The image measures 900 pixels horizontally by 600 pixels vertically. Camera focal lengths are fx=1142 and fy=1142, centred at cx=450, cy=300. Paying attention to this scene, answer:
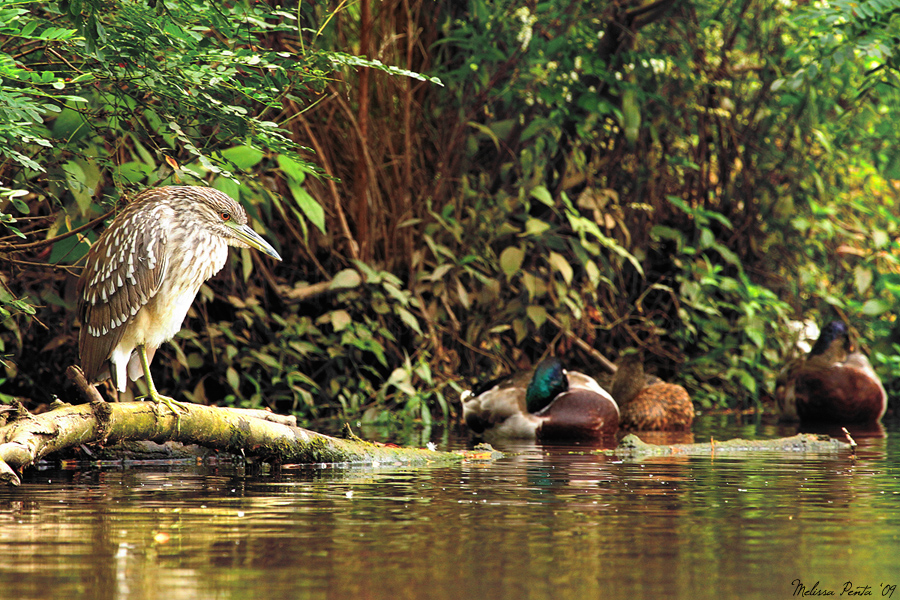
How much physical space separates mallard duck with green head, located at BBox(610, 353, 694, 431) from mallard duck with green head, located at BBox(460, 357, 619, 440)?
2.47ft

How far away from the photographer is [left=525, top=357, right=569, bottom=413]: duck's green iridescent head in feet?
26.4

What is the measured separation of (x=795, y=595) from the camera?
268 centimetres

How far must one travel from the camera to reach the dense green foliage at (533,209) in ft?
28.8

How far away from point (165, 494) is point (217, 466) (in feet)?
4.29

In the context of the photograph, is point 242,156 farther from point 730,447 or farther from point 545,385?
point 730,447

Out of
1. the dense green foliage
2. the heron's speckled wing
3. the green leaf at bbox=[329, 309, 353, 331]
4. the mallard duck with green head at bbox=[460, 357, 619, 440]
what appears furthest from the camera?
the green leaf at bbox=[329, 309, 353, 331]

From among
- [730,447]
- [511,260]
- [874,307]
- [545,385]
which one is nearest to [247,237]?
[730,447]

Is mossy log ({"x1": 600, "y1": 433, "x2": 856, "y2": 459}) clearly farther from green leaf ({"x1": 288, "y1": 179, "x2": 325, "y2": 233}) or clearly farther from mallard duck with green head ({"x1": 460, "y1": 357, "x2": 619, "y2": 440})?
green leaf ({"x1": 288, "y1": 179, "x2": 325, "y2": 233})

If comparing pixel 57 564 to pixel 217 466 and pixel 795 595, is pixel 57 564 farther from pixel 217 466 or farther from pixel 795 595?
pixel 217 466

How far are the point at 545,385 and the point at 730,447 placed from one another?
1777 millimetres
